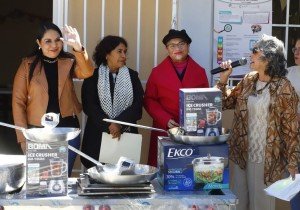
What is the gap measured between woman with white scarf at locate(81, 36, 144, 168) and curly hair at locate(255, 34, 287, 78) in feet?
3.21

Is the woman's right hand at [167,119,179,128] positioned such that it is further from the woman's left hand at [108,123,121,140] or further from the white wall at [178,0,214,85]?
the white wall at [178,0,214,85]

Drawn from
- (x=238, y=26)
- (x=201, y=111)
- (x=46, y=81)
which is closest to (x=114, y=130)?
(x=46, y=81)

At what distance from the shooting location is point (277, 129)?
11.0ft

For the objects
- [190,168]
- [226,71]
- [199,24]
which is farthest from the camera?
[199,24]

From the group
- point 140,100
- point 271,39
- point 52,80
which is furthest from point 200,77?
point 52,80

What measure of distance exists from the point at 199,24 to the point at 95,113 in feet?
4.25

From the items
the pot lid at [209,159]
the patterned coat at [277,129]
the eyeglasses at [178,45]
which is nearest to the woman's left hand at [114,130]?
the eyeglasses at [178,45]

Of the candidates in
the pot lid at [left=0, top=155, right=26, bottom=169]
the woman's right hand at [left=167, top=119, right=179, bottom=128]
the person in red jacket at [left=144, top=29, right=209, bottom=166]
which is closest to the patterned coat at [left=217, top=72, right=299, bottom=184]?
the woman's right hand at [left=167, top=119, right=179, bottom=128]

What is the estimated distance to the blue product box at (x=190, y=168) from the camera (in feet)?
9.16

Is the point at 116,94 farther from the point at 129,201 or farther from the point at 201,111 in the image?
the point at 129,201

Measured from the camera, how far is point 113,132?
3721mm

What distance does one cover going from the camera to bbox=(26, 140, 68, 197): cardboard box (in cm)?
259

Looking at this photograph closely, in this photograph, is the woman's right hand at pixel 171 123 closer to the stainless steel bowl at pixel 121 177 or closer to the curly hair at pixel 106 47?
the curly hair at pixel 106 47

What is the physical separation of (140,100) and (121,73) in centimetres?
24
